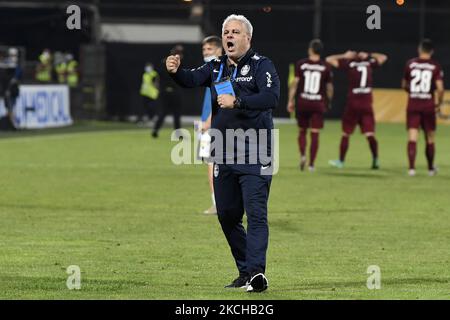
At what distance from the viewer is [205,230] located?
14.7 meters

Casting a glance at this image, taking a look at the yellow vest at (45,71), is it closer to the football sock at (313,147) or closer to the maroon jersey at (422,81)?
the football sock at (313,147)

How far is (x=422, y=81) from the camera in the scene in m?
22.2

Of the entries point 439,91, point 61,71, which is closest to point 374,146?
point 439,91

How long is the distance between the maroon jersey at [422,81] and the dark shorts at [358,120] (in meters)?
1.75

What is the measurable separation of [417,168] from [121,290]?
15411 millimetres

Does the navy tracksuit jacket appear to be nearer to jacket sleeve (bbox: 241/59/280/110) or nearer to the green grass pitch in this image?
jacket sleeve (bbox: 241/59/280/110)

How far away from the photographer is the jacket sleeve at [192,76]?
400 inches

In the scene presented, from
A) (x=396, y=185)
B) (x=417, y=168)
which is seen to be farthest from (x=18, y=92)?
(x=396, y=185)

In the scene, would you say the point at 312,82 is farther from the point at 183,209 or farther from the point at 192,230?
the point at 192,230

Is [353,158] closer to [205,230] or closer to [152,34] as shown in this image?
[205,230]

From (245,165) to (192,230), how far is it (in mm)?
4707

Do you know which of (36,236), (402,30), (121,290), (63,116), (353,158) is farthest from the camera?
(402,30)

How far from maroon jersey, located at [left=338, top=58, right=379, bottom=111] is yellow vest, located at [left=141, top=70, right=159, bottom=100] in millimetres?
16350

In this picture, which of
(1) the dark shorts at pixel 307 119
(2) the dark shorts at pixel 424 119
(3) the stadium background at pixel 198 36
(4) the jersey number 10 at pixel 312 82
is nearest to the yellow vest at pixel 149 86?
(3) the stadium background at pixel 198 36
